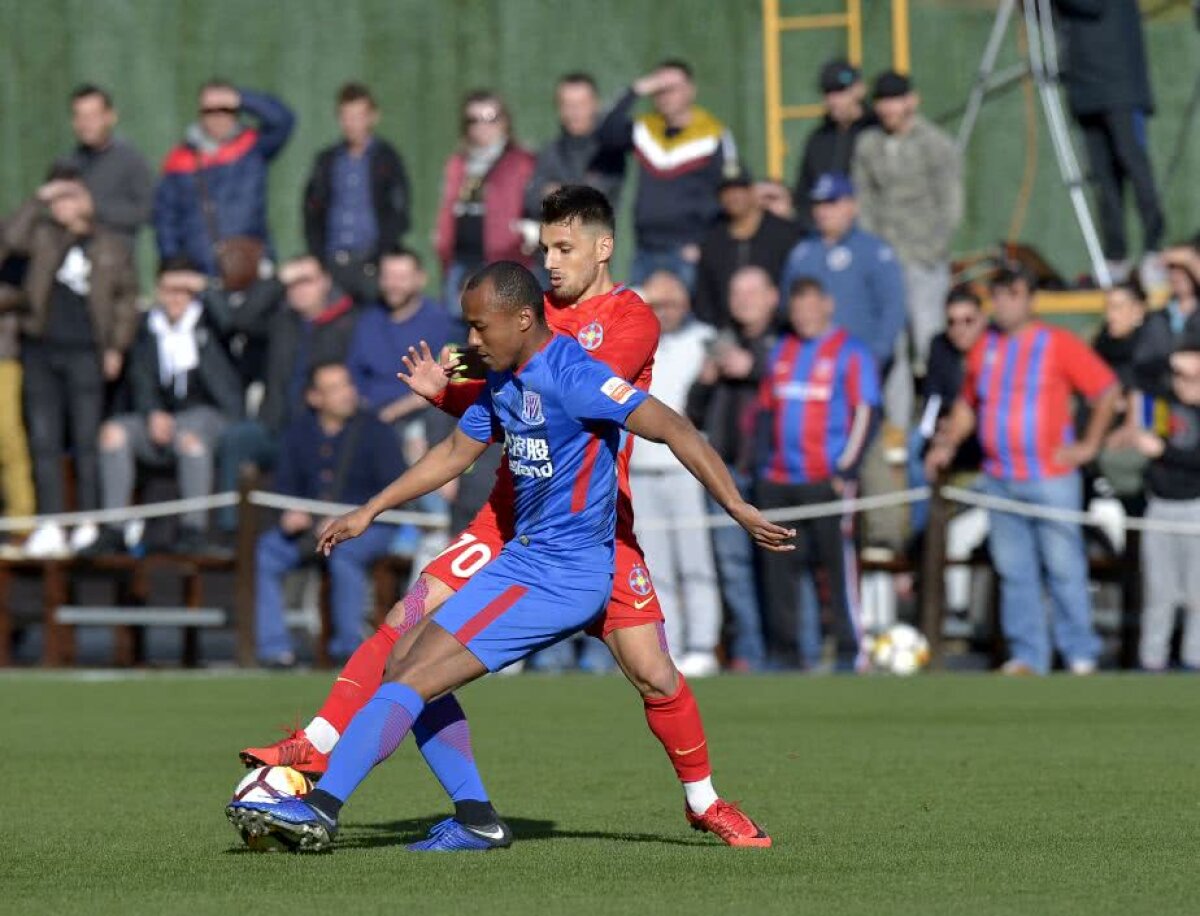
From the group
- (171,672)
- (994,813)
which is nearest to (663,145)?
(171,672)

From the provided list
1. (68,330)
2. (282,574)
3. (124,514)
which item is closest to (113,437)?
(124,514)

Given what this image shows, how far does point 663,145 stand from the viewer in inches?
701

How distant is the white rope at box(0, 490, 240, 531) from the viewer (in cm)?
1733

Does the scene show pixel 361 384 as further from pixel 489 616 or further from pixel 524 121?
pixel 489 616

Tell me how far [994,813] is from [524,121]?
14.5m

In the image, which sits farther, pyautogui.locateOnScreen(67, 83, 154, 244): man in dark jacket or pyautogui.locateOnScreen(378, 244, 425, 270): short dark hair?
pyautogui.locateOnScreen(67, 83, 154, 244): man in dark jacket

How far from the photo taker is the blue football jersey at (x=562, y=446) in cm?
734

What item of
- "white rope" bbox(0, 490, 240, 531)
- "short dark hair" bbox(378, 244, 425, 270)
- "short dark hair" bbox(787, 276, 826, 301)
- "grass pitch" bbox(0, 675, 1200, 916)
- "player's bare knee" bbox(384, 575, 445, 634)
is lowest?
"grass pitch" bbox(0, 675, 1200, 916)

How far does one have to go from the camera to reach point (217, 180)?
754 inches

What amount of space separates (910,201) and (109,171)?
6.21 m

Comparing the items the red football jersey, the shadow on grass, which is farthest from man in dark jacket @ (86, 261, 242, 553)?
the red football jersey

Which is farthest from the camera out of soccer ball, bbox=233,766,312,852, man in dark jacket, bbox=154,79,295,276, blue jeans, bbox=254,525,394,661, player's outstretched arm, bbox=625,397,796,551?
man in dark jacket, bbox=154,79,295,276

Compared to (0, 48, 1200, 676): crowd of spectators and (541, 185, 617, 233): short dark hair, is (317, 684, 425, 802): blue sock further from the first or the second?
(0, 48, 1200, 676): crowd of spectators

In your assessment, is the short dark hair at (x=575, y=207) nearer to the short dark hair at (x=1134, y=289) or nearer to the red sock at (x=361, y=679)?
the red sock at (x=361, y=679)
